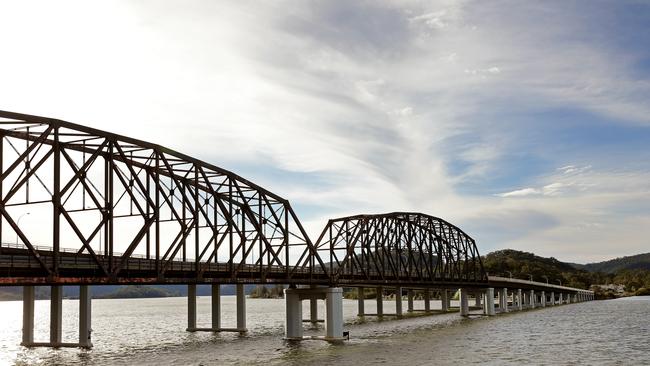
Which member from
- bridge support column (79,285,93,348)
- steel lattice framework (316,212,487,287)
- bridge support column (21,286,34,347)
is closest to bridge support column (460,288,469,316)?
steel lattice framework (316,212,487,287)

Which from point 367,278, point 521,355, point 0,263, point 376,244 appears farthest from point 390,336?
point 0,263

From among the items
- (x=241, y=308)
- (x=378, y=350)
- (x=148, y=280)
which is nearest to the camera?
(x=148, y=280)

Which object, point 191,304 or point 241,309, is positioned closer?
point 241,309

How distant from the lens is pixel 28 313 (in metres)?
77.6

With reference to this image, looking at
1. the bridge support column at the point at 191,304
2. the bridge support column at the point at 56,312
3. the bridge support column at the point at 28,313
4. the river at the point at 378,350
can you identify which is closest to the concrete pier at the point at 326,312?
the river at the point at 378,350

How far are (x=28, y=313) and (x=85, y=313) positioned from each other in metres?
9.60

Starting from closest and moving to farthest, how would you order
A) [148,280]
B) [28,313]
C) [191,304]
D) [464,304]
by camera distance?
[148,280]
[28,313]
[191,304]
[464,304]

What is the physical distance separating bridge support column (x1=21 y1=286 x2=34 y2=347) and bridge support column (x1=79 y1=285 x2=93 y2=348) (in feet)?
22.8

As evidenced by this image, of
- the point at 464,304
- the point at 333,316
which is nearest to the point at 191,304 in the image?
the point at 333,316

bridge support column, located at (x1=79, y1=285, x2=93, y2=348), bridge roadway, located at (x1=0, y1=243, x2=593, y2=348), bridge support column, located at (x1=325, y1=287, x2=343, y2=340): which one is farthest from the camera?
bridge support column, located at (x1=325, y1=287, x2=343, y2=340)

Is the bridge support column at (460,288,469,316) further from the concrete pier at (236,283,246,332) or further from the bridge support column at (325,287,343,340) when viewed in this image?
the bridge support column at (325,287,343,340)

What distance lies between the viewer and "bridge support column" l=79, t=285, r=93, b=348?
72000 millimetres

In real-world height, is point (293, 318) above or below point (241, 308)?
below

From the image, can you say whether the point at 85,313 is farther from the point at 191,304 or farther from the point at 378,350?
the point at 191,304
